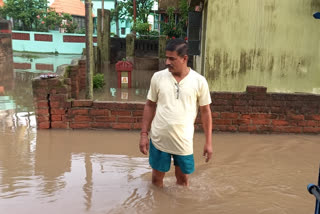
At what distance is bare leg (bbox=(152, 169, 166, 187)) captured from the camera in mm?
3211

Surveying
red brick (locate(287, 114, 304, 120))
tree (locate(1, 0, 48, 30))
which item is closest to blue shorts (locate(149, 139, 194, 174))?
red brick (locate(287, 114, 304, 120))

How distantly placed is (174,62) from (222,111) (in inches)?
106

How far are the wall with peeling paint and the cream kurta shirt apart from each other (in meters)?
4.02

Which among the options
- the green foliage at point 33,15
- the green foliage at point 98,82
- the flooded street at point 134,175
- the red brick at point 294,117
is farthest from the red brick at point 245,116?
the green foliage at point 33,15

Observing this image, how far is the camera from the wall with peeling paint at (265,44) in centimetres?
648

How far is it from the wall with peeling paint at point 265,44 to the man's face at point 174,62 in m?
4.04

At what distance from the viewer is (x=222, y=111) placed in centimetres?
529

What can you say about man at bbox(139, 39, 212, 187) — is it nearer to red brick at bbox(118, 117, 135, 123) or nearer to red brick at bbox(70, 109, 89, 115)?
red brick at bbox(118, 117, 135, 123)

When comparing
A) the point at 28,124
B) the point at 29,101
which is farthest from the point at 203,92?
the point at 29,101

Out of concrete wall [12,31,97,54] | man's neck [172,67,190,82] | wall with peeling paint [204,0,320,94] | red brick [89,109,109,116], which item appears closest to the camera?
man's neck [172,67,190,82]

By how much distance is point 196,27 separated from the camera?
8.70 metres

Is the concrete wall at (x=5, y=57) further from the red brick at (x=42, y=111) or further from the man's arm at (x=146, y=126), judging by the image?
the man's arm at (x=146, y=126)

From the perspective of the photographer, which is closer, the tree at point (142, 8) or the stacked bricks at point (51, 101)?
the stacked bricks at point (51, 101)

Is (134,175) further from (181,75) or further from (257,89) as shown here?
(257,89)
